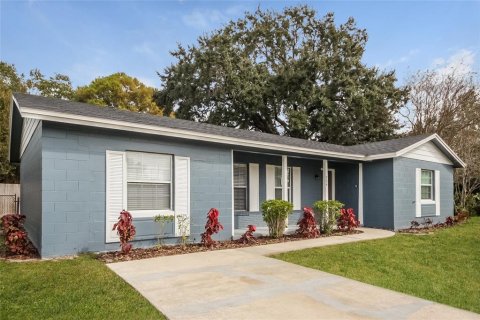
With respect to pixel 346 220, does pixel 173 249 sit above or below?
below

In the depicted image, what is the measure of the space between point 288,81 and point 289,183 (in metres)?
12.9

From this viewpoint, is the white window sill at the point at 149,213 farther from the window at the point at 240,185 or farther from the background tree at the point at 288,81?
the background tree at the point at 288,81

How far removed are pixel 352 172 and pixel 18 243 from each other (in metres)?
11.2

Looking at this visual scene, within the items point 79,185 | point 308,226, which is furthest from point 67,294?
point 308,226

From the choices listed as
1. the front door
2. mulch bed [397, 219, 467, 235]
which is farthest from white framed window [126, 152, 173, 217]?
A: mulch bed [397, 219, 467, 235]

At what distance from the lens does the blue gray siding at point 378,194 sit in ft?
40.8

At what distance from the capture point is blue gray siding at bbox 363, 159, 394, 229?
40.8 ft

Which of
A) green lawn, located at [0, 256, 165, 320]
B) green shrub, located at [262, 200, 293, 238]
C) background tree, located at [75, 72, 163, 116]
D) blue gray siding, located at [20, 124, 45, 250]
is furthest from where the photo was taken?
background tree, located at [75, 72, 163, 116]

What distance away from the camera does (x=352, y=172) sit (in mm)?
13695

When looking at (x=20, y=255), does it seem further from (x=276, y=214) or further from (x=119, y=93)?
(x=119, y=93)

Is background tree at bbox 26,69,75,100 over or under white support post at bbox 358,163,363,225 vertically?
over

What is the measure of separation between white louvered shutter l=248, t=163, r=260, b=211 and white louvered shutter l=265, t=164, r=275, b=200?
0.44 m

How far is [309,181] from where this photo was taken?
44.1 feet

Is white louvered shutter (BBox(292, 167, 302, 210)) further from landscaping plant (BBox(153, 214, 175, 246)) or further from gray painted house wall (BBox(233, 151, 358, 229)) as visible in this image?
landscaping plant (BBox(153, 214, 175, 246))
